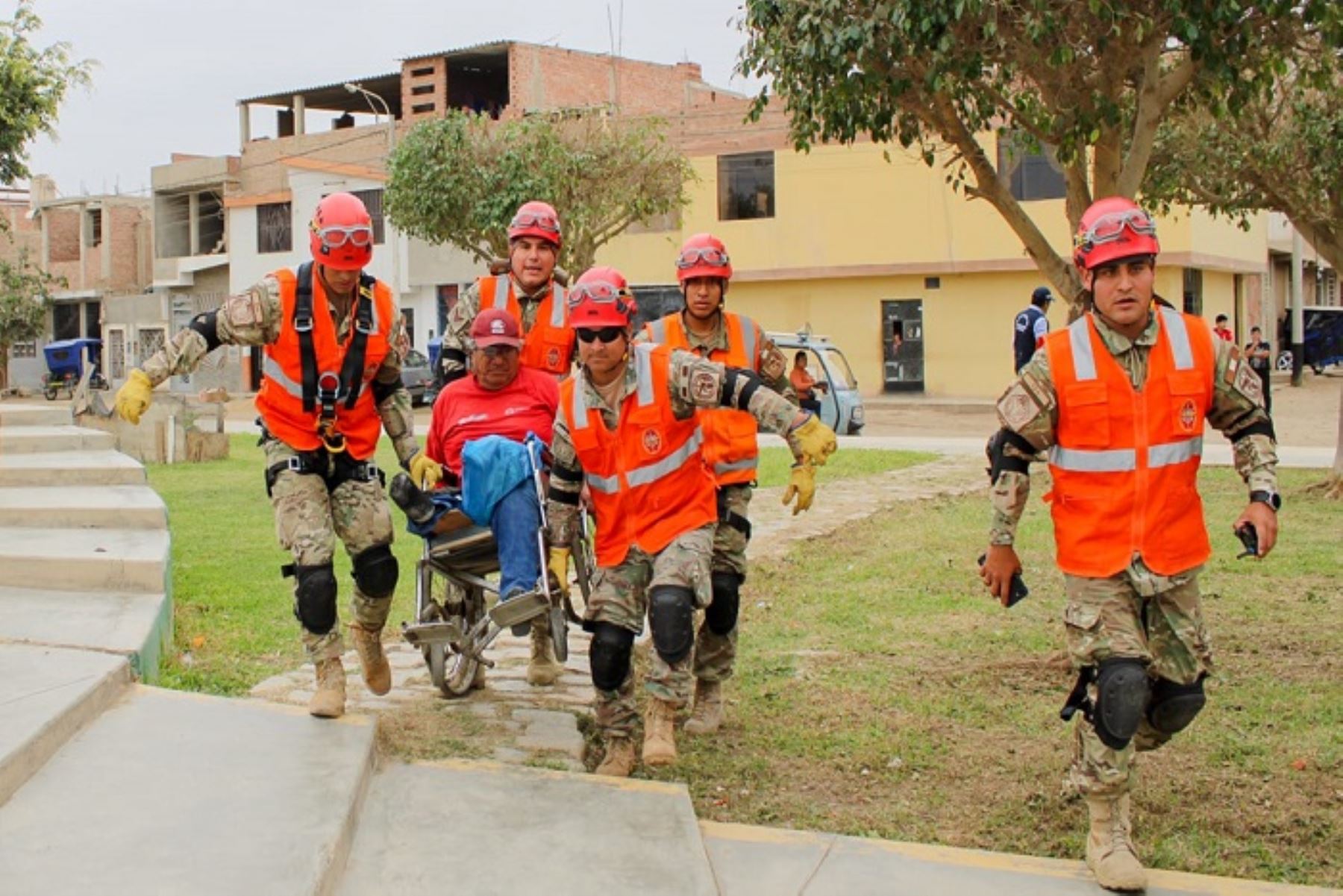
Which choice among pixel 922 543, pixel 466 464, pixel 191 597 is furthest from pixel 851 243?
pixel 466 464

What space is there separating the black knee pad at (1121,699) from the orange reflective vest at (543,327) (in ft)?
9.99

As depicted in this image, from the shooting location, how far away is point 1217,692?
695 cm

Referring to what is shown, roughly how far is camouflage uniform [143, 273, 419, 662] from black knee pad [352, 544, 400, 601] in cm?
3

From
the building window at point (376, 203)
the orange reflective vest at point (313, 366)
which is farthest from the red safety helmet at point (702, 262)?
the building window at point (376, 203)

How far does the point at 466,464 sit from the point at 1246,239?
3677cm

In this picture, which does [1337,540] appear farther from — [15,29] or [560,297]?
[15,29]

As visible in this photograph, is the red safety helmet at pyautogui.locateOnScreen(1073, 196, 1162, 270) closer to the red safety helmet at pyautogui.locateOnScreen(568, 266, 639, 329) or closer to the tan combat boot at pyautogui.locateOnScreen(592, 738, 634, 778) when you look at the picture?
the red safety helmet at pyautogui.locateOnScreen(568, 266, 639, 329)

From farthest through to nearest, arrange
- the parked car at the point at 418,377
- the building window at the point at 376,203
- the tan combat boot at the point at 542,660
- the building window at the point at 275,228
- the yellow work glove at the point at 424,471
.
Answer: the building window at the point at 275,228, the building window at the point at 376,203, the parked car at the point at 418,377, the tan combat boot at the point at 542,660, the yellow work glove at the point at 424,471

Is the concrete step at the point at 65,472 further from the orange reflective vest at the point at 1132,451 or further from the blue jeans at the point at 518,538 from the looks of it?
the orange reflective vest at the point at 1132,451

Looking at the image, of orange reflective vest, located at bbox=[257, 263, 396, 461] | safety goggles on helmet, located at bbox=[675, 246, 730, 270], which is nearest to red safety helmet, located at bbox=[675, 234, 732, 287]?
safety goggles on helmet, located at bbox=[675, 246, 730, 270]

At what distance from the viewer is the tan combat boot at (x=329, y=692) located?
17.9 feet

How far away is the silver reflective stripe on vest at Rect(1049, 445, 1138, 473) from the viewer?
15.3 ft

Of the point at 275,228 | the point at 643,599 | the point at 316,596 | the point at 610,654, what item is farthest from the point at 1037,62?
the point at 275,228

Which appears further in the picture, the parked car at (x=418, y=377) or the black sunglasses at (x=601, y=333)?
the parked car at (x=418, y=377)
